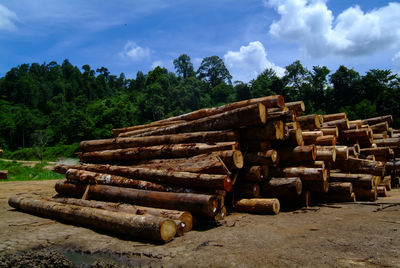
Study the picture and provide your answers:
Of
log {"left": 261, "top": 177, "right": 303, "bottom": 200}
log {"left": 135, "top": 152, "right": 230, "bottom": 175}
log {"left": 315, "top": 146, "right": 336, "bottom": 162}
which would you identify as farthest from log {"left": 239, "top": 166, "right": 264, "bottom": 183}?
log {"left": 315, "top": 146, "right": 336, "bottom": 162}

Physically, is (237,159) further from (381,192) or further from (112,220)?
(381,192)

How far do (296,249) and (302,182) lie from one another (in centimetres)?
354

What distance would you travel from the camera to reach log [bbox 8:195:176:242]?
448cm

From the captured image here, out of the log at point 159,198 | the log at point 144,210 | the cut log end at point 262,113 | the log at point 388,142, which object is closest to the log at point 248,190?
the log at point 159,198

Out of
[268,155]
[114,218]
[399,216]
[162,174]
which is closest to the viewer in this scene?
[114,218]

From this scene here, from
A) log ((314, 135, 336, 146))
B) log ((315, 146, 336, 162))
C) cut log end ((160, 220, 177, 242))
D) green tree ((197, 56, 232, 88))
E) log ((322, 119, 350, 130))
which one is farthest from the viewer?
green tree ((197, 56, 232, 88))

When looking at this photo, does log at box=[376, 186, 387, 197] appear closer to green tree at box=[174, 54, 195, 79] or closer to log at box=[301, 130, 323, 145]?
log at box=[301, 130, 323, 145]

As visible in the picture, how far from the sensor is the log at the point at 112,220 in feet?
14.7

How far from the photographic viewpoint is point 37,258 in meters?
4.15

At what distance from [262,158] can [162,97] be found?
58748 millimetres

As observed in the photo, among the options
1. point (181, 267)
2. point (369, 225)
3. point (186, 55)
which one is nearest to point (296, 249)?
point (181, 267)

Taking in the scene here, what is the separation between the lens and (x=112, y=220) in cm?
507

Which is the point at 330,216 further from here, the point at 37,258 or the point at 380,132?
the point at 380,132

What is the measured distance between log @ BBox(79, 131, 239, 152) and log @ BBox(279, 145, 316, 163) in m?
1.46
